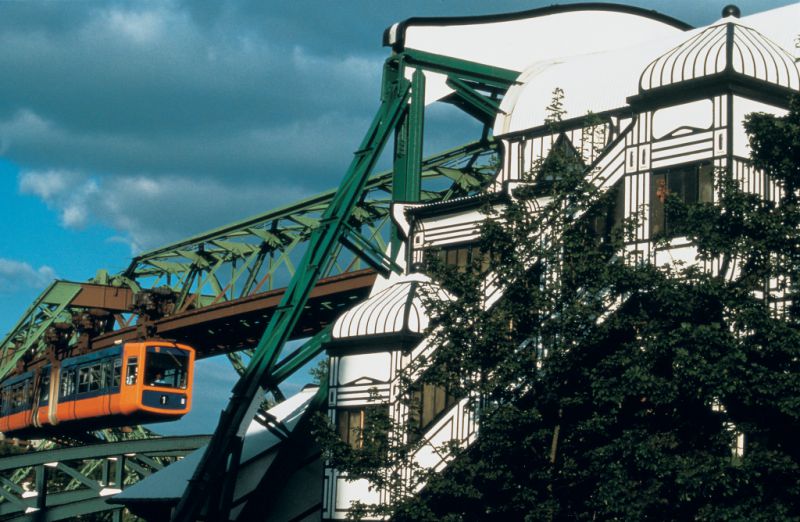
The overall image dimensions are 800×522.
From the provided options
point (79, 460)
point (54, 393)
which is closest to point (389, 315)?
point (79, 460)

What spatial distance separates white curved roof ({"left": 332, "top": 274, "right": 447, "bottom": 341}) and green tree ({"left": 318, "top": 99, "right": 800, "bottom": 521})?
5820 mm

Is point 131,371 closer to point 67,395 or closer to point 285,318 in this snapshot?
point 67,395

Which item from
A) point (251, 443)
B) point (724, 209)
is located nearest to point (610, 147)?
point (724, 209)

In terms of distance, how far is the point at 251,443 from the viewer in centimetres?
3547

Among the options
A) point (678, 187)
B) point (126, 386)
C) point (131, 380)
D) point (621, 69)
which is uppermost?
point (621, 69)

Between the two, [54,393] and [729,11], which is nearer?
[729,11]

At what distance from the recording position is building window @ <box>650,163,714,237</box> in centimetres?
2398

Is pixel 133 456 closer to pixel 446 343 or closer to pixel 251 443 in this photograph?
pixel 251 443

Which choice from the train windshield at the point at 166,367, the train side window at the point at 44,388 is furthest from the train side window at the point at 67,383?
the train windshield at the point at 166,367

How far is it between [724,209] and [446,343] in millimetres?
4718

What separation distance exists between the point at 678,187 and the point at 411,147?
11.4 m

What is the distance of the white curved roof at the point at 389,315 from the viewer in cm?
2833

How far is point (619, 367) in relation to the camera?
2048 cm

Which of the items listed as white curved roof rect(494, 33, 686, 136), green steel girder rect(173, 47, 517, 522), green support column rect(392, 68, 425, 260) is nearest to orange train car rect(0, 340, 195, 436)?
green steel girder rect(173, 47, 517, 522)
